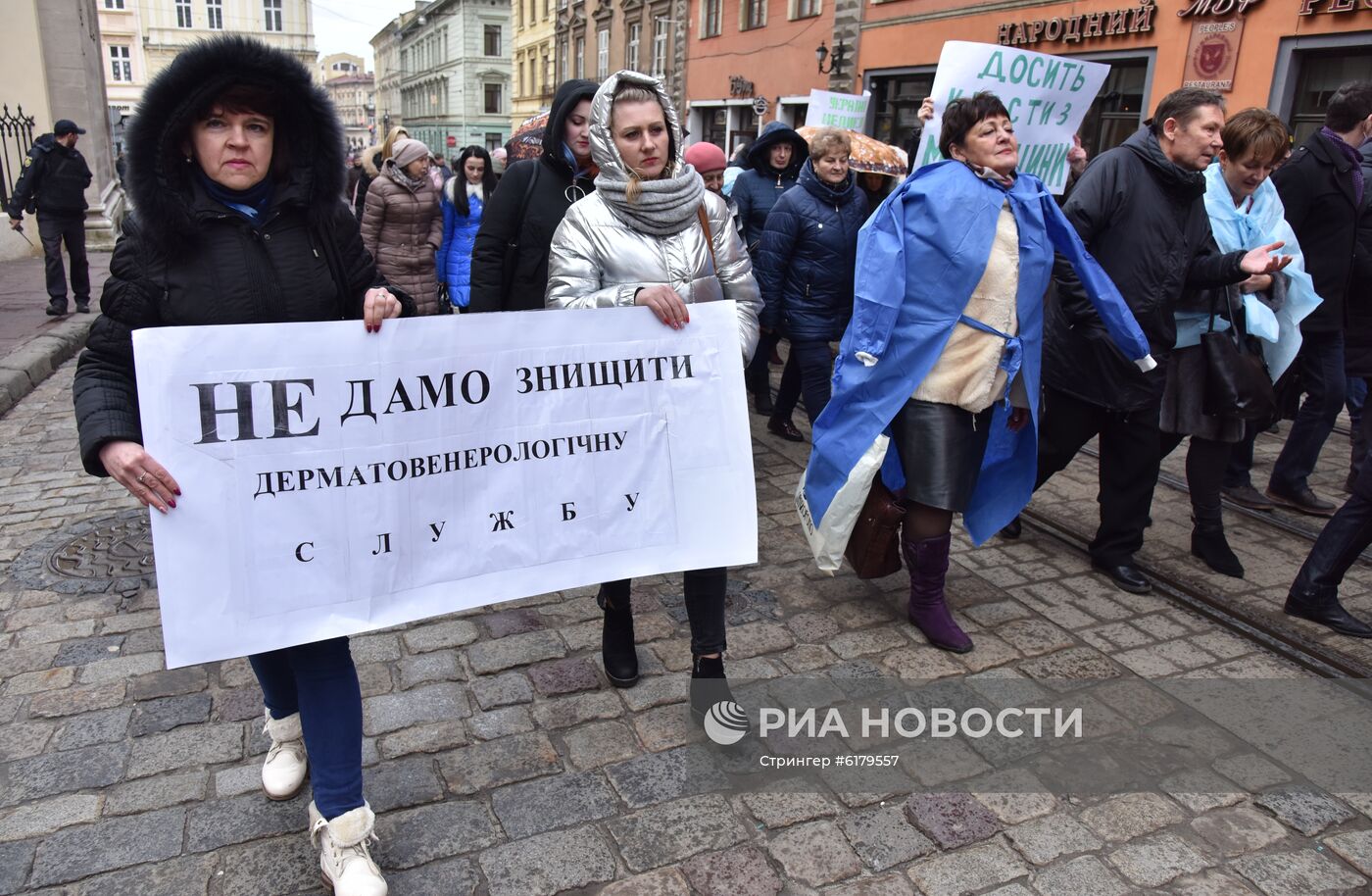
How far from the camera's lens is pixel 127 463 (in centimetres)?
211

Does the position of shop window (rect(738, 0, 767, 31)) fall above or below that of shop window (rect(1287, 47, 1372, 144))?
above

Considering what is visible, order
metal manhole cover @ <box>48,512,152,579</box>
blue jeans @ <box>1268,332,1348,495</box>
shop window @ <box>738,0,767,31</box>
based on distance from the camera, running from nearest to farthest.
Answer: metal manhole cover @ <box>48,512,152,579</box> < blue jeans @ <box>1268,332,1348,495</box> < shop window @ <box>738,0,767,31</box>

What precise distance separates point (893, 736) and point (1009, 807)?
0.46 m

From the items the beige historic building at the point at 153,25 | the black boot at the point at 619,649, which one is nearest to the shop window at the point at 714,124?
the black boot at the point at 619,649

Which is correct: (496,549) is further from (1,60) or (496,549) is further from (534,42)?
(534,42)

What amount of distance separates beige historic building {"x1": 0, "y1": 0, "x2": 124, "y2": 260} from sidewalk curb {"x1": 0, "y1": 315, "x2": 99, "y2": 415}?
662 centimetres

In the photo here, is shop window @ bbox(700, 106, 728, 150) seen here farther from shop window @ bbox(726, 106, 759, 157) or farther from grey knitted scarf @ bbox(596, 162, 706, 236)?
grey knitted scarf @ bbox(596, 162, 706, 236)

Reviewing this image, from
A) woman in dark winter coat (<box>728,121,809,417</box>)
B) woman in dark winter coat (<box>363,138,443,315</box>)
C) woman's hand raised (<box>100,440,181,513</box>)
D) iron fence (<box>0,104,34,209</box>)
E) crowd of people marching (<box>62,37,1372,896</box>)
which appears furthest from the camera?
iron fence (<box>0,104,34,209</box>)

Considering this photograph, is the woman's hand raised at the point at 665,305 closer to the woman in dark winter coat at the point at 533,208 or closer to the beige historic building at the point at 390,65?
the woman in dark winter coat at the point at 533,208

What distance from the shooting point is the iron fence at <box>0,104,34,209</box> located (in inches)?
582

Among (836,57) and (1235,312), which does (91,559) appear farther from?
(836,57)

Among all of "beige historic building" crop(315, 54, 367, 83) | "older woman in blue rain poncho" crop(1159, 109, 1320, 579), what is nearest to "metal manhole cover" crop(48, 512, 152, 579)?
"older woman in blue rain poncho" crop(1159, 109, 1320, 579)

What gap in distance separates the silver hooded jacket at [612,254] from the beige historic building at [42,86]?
1547cm

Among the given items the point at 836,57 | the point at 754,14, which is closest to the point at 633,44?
the point at 754,14
